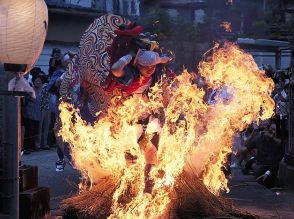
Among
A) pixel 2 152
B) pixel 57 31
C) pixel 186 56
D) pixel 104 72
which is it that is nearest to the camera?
pixel 2 152

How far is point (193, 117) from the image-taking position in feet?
20.7

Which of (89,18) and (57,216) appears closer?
(57,216)

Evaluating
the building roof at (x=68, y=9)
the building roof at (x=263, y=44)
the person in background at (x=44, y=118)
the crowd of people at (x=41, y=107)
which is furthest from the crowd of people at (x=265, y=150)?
the building roof at (x=68, y=9)

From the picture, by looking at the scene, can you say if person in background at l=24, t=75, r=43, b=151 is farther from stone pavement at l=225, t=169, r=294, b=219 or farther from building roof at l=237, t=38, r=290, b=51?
building roof at l=237, t=38, r=290, b=51

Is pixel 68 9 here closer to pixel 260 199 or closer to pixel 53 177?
pixel 53 177

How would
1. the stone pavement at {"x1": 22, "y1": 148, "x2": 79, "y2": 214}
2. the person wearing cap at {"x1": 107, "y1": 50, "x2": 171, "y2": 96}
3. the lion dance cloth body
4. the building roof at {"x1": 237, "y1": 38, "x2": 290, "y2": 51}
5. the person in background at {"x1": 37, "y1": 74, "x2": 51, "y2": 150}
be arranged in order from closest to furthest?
the person wearing cap at {"x1": 107, "y1": 50, "x2": 171, "y2": 96} → the lion dance cloth body → the stone pavement at {"x1": 22, "y1": 148, "x2": 79, "y2": 214} → the person in background at {"x1": 37, "y1": 74, "x2": 51, "y2": 150} → the building roof at {"x1": 237, "y1": 38, "x2": 290, "y2": 51}

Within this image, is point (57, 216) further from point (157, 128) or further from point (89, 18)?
point (89, 18)

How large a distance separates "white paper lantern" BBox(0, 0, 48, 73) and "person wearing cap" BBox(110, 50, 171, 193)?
5.69ft

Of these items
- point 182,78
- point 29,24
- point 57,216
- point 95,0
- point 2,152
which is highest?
point 95,0

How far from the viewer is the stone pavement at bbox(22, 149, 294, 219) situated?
687 centimetres

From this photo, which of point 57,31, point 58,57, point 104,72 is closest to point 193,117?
point 104,72

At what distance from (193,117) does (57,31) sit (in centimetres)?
1425

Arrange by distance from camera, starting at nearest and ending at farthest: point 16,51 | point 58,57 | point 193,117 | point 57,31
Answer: point 16,51 < point 193,117 < point 58,57 < point 57,31

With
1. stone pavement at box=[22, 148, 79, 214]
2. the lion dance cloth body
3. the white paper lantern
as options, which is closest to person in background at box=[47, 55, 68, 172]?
stone pavement at box=[22, 148, 79, 214]
